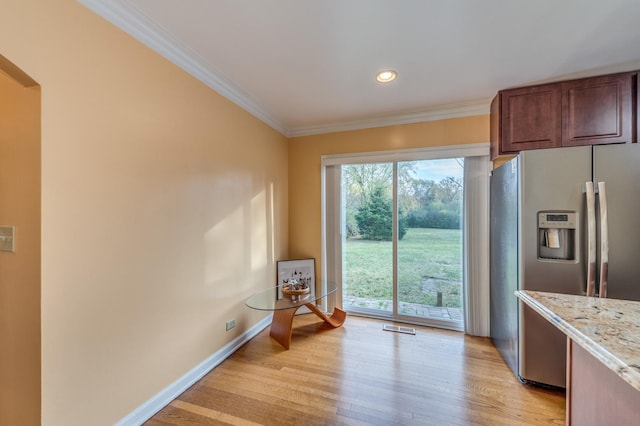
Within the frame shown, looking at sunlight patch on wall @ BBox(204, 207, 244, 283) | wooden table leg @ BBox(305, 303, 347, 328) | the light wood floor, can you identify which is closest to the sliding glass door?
wooden table leg @ BBox(305, 303, 347, 328)

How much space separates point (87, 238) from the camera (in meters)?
1.37

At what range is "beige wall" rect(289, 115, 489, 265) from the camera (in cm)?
297

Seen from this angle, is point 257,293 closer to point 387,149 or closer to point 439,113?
point 387,149

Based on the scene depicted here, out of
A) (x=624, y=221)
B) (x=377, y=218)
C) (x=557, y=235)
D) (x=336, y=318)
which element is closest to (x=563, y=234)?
(x=557, y=235)

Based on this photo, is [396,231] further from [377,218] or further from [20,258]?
[20,258]

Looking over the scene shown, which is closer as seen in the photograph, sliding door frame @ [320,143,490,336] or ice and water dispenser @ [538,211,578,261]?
ice and water dispenser @ [538,211,578,261]

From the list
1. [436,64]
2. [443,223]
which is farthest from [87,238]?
[443,223]

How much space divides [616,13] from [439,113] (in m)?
1.43

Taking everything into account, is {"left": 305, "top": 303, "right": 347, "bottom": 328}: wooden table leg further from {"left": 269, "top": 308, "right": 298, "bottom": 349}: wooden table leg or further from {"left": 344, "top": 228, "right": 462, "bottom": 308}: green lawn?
{"left": 269, "top": 308, "right": 298, "bottom": 349}: wooden table leg

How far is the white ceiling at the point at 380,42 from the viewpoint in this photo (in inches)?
58.7

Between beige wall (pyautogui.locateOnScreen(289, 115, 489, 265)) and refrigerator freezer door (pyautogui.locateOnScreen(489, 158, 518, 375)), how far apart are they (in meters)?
0.85

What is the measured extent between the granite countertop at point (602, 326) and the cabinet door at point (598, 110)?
187cm

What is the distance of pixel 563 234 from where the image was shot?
1.89 m

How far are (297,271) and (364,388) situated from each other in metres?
1.67
